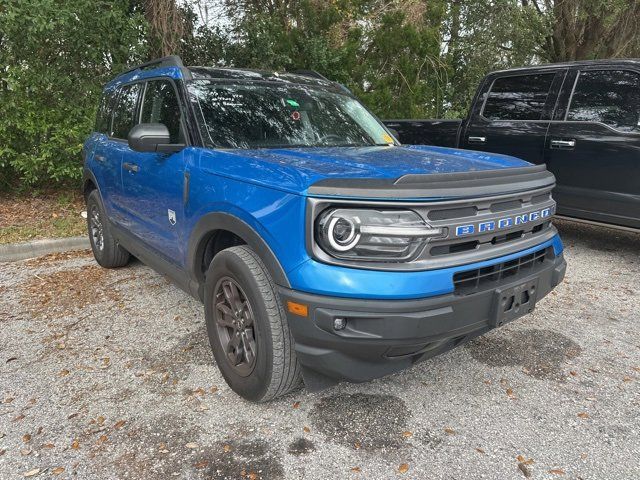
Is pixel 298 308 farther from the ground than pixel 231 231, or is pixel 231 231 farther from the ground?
pixel 231 231

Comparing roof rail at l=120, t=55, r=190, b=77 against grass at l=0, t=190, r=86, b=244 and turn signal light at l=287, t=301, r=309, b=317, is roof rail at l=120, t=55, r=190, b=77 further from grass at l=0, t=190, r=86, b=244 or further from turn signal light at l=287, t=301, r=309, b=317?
grass at l=0, t=190, r=86, b=244

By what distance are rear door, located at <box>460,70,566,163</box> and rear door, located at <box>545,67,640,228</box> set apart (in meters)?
0.15

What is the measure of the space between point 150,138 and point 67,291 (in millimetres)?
2273

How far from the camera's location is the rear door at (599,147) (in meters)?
4.71

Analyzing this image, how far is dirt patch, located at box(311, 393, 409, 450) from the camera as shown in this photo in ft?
7.89

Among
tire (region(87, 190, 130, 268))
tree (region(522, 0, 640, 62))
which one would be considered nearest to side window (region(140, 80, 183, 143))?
tire (region(87, 190, 130, 268))

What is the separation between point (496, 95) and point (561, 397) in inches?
168

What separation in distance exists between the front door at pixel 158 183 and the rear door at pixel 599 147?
4.00m

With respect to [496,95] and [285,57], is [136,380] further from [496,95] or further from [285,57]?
[285,57]

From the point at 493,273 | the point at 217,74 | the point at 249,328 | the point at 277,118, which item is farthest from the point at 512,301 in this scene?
the point at 217,74

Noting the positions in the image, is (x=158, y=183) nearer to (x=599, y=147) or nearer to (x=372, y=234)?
(x=372, y=234)

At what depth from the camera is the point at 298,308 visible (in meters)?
2.15

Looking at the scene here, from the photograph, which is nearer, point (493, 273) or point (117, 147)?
point (493, 273)

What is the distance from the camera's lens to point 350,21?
811 cm
